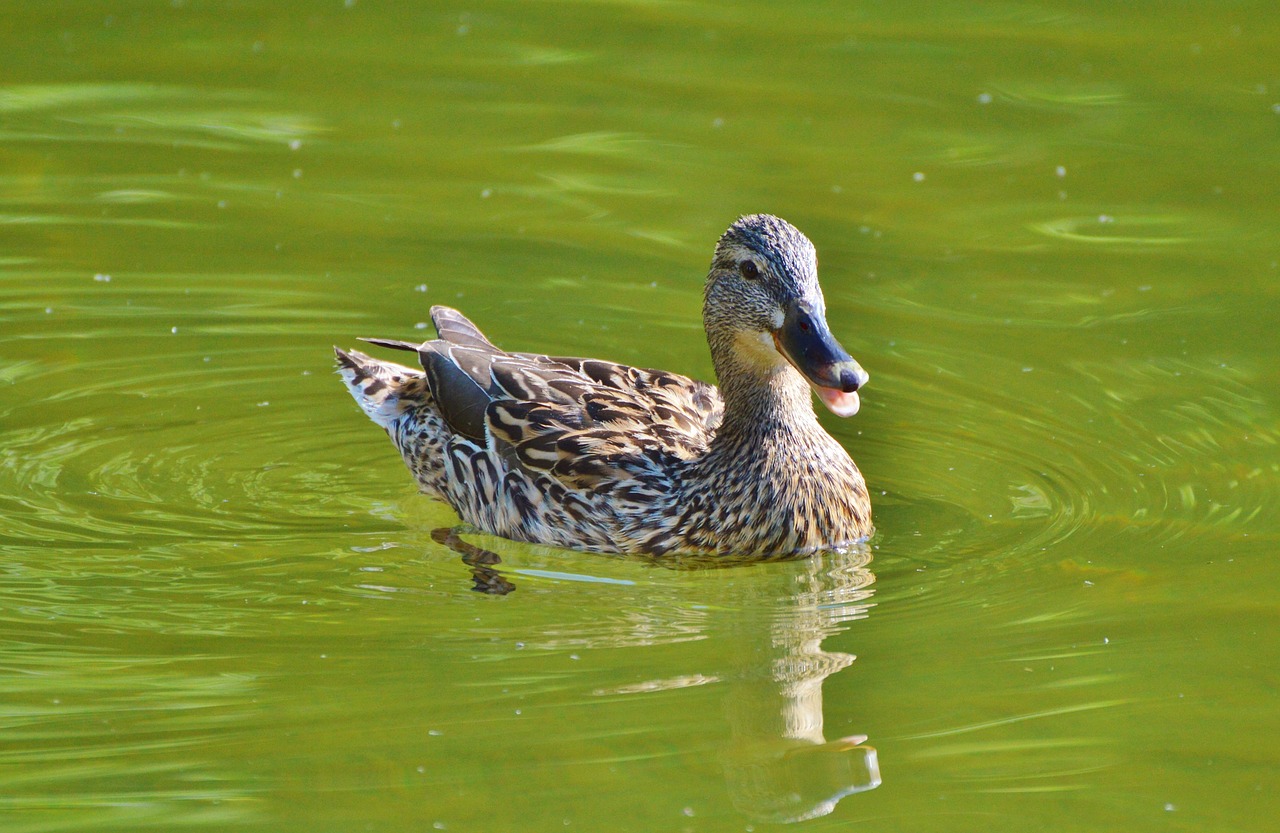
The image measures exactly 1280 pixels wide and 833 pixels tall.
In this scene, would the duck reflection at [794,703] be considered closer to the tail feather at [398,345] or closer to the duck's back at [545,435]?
the duck's back at [545,435]

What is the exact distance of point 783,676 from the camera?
682cm

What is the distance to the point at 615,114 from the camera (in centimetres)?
1317

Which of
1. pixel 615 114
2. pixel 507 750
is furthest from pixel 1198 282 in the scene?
pixel 507 750

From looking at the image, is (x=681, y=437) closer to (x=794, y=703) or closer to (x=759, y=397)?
(x=759, y=397)

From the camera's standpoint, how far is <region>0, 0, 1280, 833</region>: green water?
614 cm

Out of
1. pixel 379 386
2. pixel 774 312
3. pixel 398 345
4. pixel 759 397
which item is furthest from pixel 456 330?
pixel 774 312

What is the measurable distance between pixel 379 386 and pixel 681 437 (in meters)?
1.77

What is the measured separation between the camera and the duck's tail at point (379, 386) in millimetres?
9383

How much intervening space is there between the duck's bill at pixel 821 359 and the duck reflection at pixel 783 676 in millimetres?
765

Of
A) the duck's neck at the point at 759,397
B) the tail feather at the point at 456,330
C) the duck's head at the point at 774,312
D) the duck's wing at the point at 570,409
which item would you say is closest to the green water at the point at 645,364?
the duck's wing at the point at 570,409

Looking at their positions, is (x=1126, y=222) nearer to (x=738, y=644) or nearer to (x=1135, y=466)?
(x=1135, y=466)

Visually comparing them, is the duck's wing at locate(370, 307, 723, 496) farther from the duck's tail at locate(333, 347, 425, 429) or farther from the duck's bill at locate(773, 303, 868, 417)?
the duck's bill at locate(773, 303, 868, 417)

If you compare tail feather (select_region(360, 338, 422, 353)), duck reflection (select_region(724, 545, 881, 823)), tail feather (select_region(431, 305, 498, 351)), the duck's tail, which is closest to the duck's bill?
duck reflection (select_region(724, 545, 881, 823))

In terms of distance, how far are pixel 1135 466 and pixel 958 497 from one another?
91 centimetres
